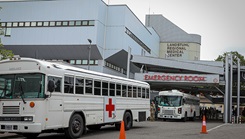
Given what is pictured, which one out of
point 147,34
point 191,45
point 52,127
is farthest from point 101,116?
point 191,45

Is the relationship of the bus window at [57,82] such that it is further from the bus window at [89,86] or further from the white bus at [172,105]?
the white bus at [172,105]

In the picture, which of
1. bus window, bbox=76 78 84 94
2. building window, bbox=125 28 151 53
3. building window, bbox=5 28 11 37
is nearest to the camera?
bus window, bbox=76 78 84 94

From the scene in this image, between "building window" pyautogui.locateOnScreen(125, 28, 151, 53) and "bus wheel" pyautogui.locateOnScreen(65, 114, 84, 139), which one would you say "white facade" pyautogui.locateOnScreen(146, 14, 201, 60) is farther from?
"bus wheel" pyautogui.locateOnScreen(65, 114, 84, 139)

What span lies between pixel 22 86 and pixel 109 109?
17.0 feet

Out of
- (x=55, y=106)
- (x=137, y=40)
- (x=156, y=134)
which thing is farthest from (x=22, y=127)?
(x=137, y=40)

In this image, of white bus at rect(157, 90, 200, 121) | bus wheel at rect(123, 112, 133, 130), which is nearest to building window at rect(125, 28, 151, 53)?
white bus at rect(157, 90, 200, 121)

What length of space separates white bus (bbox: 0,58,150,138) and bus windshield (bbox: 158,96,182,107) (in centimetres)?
1852

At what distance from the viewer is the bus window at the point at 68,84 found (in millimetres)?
13289

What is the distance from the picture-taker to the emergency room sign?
16.1 meters

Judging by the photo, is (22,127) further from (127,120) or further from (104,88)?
(127,120)

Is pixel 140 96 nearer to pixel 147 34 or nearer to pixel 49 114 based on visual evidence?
pixel 49 114

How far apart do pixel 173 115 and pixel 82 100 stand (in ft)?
65.6

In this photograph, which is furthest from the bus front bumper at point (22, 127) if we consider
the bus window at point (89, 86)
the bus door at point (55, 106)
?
the bus window at point (89, 86)

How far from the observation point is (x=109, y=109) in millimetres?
16453
